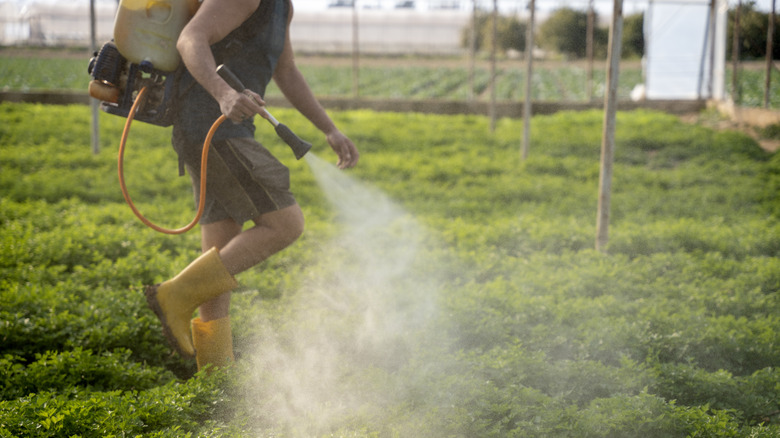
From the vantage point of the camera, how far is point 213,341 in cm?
297

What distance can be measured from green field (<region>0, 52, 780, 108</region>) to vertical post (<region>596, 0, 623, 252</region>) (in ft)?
36.1

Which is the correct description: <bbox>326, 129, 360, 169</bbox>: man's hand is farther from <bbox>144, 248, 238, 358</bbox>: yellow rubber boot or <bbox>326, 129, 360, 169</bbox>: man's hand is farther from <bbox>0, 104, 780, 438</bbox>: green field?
<bbox>0, 104, 780, 438</bbox>: green field

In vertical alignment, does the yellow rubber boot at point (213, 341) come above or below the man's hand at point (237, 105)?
below

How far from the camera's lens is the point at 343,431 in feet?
7.77

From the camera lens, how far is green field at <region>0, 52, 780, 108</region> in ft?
64.5

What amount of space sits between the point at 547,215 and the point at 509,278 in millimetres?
2067

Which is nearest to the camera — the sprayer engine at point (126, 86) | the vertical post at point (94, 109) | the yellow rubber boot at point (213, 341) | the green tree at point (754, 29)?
the sprayer engine at point (126, 86)

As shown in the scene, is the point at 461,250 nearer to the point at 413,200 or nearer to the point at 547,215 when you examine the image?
the point at 547,215

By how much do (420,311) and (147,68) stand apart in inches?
77.2

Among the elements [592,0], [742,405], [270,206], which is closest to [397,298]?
[270,206]

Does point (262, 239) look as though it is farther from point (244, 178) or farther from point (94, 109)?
point (94, 109)

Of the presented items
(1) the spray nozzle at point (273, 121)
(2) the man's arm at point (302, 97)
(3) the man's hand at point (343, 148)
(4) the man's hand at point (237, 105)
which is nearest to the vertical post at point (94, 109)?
(2) the man's arm at point (302, 97)

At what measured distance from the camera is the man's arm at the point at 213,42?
2.41m

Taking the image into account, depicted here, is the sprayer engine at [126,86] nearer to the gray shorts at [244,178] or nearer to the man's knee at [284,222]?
the gray shorts at [244,178]
